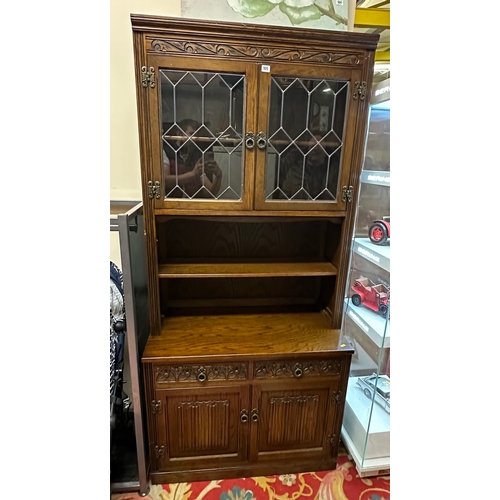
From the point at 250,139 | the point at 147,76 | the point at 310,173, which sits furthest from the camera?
the point at 310,173

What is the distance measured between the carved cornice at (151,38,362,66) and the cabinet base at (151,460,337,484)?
5.93 ft

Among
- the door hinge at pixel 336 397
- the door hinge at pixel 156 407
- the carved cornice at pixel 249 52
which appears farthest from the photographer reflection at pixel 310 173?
the door hinge at pixel 156 407

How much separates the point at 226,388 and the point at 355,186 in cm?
106

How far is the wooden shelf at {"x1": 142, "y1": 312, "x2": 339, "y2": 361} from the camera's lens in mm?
1417

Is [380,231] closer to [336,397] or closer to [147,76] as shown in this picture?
[336,397]

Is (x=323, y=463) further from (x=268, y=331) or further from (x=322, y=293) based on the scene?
(x=322, y=293)

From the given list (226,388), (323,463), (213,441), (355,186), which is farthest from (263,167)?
(323,463)

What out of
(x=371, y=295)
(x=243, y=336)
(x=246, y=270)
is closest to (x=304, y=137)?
(x=246, y=270)

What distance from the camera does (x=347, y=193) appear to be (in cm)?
143

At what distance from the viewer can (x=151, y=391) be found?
142cm

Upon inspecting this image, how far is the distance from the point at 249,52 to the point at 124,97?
0.68 m

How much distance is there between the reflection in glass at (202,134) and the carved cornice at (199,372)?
731 millimetres

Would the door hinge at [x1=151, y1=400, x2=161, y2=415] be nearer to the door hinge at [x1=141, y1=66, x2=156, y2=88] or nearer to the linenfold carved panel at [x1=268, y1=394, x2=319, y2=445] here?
the linenfold carved panel at [x1=268, y1=394, x2=319, y2=445]

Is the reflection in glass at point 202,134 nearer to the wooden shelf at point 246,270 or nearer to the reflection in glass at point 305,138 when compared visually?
the reflection in glass at point 305,138
